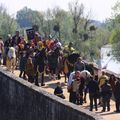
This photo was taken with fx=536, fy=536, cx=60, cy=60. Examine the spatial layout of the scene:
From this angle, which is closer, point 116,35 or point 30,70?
point 30,70

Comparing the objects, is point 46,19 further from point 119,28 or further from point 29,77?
point 29,77

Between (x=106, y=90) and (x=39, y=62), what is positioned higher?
(x=39, y=62)

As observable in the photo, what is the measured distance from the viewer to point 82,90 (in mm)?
17609

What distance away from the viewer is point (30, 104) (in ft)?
56.7

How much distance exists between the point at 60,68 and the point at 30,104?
449 centimetres

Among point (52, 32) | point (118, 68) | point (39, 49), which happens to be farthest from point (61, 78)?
point (118, 68)

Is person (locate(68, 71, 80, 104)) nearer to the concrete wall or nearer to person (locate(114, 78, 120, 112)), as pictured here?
the concrete wall

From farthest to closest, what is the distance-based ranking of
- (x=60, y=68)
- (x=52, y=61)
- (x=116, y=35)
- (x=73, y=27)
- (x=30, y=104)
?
1. (x=73, y=27)
2. (x=116, y=35)
3. (x=60, y=68)
4. (x=52, y=61)
5. (x=30, y=104)

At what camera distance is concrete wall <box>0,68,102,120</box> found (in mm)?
14555

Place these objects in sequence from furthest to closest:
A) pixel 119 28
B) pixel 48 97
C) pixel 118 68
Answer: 1. pixel 118 68
2. pixel 119 28
3. pixel 48 97

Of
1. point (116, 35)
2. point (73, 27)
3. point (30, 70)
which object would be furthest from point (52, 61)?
point (73, 27)

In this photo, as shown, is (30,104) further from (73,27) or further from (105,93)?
(73,27)

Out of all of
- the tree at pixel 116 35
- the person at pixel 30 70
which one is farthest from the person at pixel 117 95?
the tree at pixel 116 35

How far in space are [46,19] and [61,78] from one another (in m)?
A: 62.6
